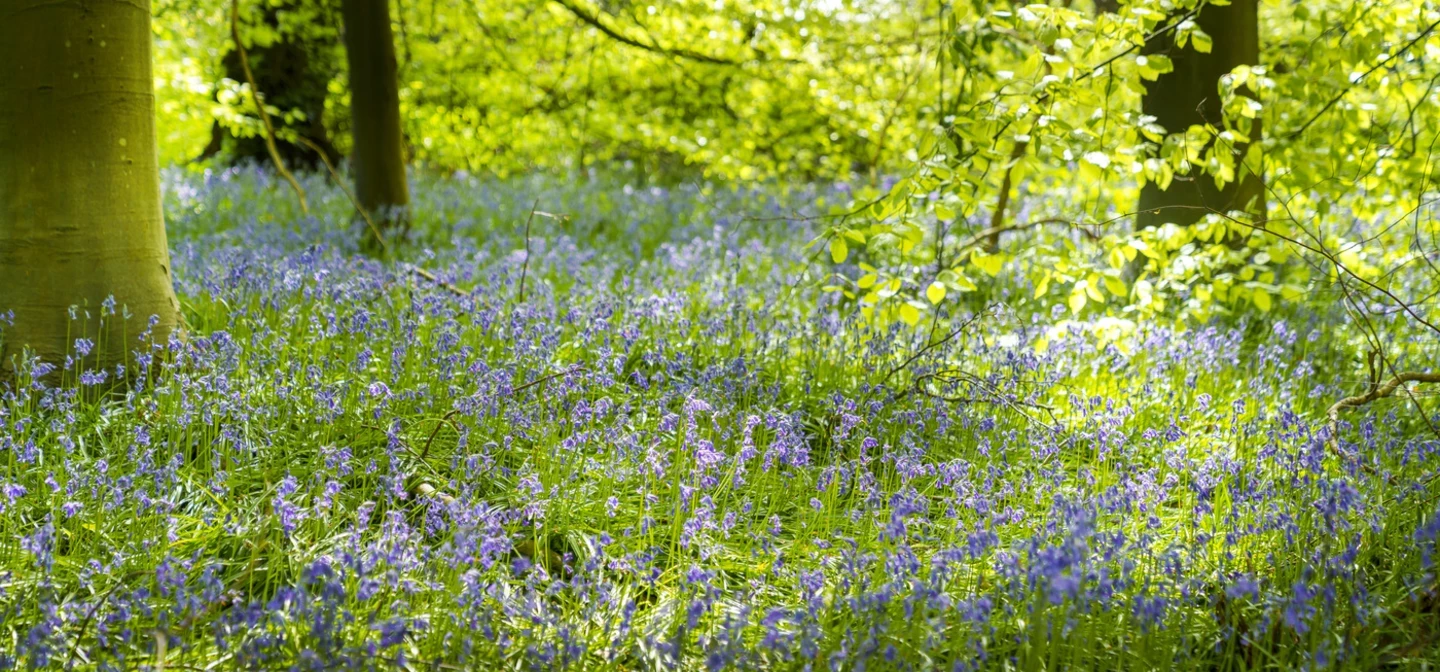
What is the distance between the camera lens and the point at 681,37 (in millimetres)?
9953

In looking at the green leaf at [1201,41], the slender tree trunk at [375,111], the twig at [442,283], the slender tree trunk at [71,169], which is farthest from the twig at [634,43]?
the green leaf at [1201,41]

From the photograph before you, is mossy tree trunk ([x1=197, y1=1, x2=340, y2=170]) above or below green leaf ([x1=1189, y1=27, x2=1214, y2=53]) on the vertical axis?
above

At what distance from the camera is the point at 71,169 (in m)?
3.63

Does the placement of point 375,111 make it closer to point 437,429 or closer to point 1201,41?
point 437,429

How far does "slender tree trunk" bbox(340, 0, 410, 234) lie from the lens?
778 cm

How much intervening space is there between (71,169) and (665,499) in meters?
2.53

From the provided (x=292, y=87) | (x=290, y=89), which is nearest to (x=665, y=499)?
(x=290, y=89)

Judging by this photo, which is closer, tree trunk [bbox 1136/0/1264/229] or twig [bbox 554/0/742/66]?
tree trunk [bbox 1136/0/1264/229]

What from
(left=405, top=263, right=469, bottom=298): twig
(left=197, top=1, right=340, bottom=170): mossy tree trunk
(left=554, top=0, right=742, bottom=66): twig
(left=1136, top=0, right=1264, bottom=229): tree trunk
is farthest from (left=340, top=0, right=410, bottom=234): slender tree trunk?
(left=1136, top=0, right=1264, bottom=229): tree trunk

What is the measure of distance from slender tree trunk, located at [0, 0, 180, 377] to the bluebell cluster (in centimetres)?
23

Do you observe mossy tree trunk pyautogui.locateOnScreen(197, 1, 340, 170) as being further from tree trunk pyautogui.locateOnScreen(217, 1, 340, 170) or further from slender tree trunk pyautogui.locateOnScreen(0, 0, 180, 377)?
slender tree trunk pyautogui.locateOnScreen(0, 0, 180, 377)

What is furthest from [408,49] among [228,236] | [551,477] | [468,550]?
[468,550]

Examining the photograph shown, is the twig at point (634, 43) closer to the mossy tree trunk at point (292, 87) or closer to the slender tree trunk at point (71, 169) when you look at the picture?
the mossy tree trunk at point (292, 87)

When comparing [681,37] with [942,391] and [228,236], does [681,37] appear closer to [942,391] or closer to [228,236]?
[228,236]
